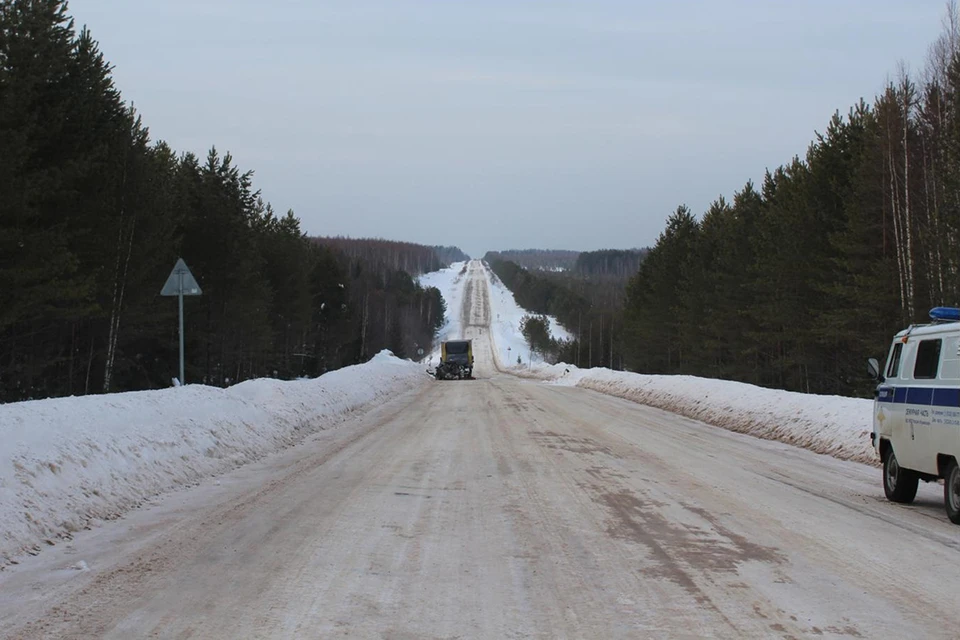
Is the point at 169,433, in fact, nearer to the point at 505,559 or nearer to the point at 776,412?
the point at 505,559

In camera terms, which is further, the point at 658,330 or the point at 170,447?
the point at 658,330

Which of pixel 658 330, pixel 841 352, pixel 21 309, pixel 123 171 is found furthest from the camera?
pixel 658 330

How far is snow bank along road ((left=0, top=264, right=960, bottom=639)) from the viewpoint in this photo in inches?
202

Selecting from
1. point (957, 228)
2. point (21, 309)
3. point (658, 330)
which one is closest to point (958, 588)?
point (957, 228)

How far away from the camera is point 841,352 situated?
36875 mm

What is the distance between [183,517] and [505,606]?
4.60 meters

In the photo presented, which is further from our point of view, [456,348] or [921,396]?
[456,348]

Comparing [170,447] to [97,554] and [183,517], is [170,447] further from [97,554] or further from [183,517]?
[97,554]

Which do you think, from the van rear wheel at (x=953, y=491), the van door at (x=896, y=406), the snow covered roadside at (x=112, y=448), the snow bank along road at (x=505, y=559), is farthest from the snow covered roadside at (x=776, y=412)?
the snow covered roadside at (x=112, y=448)

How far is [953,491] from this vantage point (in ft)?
29.0

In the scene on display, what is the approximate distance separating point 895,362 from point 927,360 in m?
1.14

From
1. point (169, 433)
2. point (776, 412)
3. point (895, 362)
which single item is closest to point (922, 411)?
→ point (895, 362)

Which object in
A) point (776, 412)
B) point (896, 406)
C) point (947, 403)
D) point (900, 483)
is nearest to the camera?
point (947, 403)

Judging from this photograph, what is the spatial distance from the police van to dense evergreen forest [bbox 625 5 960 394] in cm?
1505
